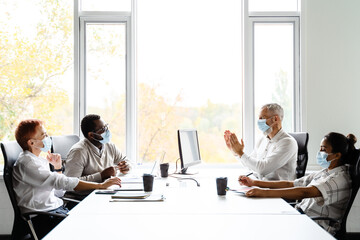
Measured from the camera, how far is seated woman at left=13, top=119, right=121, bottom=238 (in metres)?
2.39

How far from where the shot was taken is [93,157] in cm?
309

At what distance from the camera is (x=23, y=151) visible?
258 centimetres

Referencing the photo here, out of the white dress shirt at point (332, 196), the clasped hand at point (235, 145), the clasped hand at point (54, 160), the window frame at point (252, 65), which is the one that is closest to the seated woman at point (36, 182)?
the clasped hand at point (54, 160)

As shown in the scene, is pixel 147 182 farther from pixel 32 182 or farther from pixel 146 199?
pixel 32 182

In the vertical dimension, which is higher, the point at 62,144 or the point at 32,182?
the point at 62,144

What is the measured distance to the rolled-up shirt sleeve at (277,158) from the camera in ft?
9.91

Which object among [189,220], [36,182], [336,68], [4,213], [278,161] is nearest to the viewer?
[189,220]

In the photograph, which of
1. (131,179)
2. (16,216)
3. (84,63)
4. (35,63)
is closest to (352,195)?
(131,179)

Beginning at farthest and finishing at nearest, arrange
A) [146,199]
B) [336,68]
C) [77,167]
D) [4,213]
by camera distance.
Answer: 1. [336,68]
2. [4,213]
3. [77,167]
4. [146,199]

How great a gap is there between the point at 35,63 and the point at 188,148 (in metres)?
2.15

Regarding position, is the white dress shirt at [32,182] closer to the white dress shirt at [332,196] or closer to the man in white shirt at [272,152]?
the man in white shirt at [272,152]

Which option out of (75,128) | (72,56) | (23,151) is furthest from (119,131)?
(23,151)

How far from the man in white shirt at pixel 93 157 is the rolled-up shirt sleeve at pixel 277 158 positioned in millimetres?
1197

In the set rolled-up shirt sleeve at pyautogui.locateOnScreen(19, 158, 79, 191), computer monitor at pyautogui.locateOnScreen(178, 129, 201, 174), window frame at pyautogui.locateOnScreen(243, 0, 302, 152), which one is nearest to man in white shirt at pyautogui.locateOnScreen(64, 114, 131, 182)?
rolled-up shirt sleeve at pyautogui.locateOnScreen(19, 158, 79, 191)
